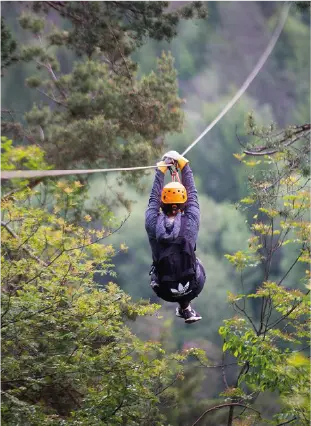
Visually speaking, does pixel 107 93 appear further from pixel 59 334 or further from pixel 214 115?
pixel 214 115

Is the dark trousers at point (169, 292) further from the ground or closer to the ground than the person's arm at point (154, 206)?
closer to the ground

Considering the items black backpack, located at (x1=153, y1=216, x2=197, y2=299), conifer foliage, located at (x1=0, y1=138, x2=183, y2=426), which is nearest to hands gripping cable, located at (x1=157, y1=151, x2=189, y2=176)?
black backpack, located at (x1=153, y1=216, x2=197, y2=299)

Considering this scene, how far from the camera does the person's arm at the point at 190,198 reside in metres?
3.81

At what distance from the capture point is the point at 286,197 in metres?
6.79

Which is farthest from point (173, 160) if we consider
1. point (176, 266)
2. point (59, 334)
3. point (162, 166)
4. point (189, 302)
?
point (59, 334)

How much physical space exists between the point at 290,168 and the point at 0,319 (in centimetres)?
339

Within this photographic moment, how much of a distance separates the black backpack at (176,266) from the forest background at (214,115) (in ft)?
47.8

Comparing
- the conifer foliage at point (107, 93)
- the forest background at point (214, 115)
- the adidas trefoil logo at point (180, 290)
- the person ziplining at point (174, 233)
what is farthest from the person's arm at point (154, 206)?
the forest background at point (214, 115)

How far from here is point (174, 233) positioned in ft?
12.1

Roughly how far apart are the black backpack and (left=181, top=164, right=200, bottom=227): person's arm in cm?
8

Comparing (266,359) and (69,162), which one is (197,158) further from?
(266,359)

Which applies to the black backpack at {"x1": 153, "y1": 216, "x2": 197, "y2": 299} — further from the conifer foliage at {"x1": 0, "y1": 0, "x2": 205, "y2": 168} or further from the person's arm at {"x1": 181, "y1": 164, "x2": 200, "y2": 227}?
the conifer foliage at {"x1": 0, "y1": 0, "x2": 205, "y2": 168}

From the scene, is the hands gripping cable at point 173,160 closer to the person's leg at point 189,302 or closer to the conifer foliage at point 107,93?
the person's leg at point 189,302

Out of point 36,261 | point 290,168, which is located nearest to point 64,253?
point 36,261
